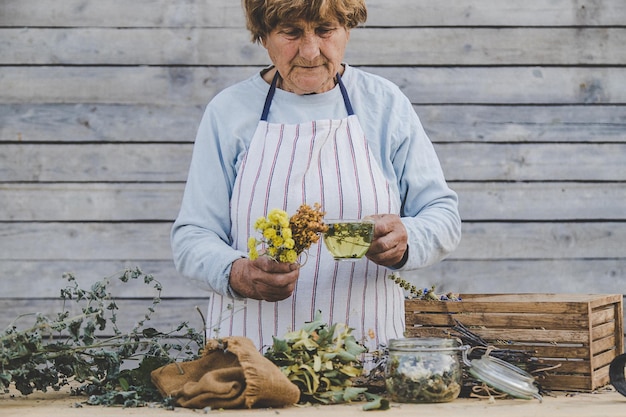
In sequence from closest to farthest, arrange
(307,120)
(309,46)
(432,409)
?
(432,409) < (309,46) < (307,120)

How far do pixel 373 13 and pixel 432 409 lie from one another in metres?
2.57

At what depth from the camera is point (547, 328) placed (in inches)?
83.6

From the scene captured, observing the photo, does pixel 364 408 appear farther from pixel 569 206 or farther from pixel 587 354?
pixel 569 206

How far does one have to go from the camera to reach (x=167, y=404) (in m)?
1.91

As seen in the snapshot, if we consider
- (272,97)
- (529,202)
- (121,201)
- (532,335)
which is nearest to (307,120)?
(272,97)

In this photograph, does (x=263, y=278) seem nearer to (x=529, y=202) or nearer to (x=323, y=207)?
(x=323, y=207)

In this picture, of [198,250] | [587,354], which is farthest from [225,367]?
[587,354]

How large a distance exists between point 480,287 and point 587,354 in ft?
6.48

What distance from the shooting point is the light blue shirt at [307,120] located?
246 centimetres

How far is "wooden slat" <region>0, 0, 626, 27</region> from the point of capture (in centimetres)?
404

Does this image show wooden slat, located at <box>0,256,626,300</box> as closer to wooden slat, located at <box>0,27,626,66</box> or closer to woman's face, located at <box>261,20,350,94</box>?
wooden slat, located at <box>0,27,626,66</box>

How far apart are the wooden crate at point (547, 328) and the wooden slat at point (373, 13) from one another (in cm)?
212

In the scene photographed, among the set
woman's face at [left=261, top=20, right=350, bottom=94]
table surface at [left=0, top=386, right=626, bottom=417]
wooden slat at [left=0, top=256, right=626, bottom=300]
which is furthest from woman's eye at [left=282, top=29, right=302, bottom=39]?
wooden slat at [left=0, top=256, right=626, bottom=300]

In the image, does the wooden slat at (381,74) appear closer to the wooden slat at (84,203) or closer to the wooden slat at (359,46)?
the wooden slat at (359,46)
